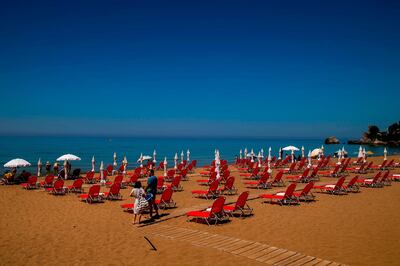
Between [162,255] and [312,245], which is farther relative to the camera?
[312,245]

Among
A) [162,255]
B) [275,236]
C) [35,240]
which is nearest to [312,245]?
[275,236]

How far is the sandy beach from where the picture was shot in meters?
A: 5.98

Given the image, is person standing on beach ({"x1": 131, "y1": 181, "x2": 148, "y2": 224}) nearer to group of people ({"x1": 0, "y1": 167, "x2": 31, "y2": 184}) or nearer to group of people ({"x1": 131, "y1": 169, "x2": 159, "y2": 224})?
group of people ({"x1": 131, "y1": 169, "x2": 159, "y2": 224})

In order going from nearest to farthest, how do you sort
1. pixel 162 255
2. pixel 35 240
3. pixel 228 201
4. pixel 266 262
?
pixel 266 262, pixel 162 255, pixel 35 240, pixel 228 201

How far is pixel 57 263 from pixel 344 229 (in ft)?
19.6

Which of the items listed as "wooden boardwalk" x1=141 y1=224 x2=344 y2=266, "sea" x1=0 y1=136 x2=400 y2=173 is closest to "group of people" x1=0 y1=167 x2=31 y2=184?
"wooden boardwalk" x1=141 y1=224 x2=344 y2=266

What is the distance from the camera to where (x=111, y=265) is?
5648mm

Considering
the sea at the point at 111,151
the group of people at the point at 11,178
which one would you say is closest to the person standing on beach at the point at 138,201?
the group of people at the point at 11,178

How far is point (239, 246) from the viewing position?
256 inches

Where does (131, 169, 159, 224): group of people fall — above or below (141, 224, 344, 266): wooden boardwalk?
above

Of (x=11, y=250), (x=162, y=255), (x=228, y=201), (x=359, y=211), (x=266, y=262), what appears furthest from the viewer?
(x=228, y=201)

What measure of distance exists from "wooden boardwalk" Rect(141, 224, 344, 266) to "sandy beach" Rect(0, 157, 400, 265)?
0.61 feet

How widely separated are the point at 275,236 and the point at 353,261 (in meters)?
1.80

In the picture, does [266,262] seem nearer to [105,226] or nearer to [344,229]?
[344,229]
